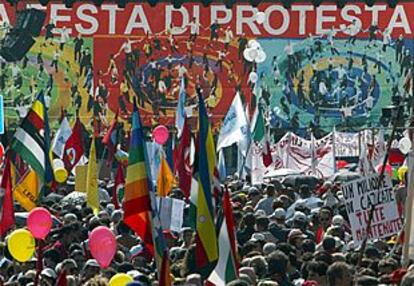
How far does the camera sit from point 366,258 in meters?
10.8

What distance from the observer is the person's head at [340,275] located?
8.60 m

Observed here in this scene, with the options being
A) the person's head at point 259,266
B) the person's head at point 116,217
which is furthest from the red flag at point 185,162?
the person's head at point 259,266

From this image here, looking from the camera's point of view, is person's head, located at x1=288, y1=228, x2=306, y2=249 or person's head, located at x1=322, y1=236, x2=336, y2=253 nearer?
person's head, located at x1=322, y1=236, x2=336, y2=253

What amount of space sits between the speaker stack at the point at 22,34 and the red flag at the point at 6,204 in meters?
24.5

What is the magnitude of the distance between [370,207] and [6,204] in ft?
10.8

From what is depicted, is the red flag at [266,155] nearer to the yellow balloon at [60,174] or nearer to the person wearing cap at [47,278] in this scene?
the yellow balloon at [60,174]

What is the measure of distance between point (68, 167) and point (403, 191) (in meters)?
6.89

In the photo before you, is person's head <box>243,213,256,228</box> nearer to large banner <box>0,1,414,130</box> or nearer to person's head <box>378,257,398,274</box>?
person's head <box>378,257,398,274</box>

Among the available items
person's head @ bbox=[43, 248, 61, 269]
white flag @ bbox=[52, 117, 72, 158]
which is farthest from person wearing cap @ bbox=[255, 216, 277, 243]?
white flag @ bbox=[52, 117, 72, 158]

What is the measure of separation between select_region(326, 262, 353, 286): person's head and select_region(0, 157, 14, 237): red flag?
14.7ft

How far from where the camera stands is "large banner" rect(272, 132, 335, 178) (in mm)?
24672

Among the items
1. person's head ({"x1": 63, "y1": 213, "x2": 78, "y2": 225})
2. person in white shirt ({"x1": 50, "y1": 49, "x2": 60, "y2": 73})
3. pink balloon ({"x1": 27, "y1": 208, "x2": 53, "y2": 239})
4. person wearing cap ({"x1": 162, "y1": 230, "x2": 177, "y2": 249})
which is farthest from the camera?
person in white shirt ({"x1": 50, "y1": 49, "x2": 60, "y2": 73})

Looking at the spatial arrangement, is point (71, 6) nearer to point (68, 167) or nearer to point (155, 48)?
point (155, 48)

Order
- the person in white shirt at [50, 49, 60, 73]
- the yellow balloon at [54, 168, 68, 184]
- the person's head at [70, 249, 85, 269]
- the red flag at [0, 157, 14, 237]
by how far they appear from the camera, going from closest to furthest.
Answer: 1. the person's head at [70, 249, 85, 269]
2. the red flag at [0, 157, 14, 237]
3. the yellow balloon at [54, 168, 68, 184]
4. the person in white shirt at [50, 49, 60, 73]
